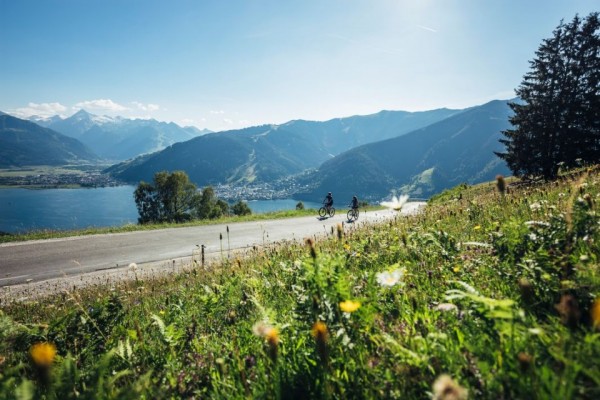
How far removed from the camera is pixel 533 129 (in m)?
27.8

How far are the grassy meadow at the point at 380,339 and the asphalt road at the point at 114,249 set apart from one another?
713cm

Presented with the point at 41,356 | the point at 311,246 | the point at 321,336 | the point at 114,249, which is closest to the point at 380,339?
the point at 321,336

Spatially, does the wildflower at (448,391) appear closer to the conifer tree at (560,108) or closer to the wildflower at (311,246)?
the wildflower at (311,246)

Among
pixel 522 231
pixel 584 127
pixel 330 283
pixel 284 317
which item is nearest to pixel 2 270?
pixel 284 317

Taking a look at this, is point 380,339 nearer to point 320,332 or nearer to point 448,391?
point 320,332

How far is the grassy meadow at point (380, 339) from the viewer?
163cm

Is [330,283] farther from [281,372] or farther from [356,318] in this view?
[281,372]

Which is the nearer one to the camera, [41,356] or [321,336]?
[41,356]

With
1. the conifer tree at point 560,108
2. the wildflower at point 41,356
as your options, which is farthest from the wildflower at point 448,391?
the conifer tree at point 560,108

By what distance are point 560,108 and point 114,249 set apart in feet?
112

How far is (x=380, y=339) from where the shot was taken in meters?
2.34

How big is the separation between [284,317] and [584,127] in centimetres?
3326

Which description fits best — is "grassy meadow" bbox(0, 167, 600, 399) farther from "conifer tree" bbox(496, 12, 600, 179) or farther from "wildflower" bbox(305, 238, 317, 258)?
"conifer tree" bbox(496, 12, 600, 179)

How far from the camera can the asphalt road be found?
1288 centimetres
